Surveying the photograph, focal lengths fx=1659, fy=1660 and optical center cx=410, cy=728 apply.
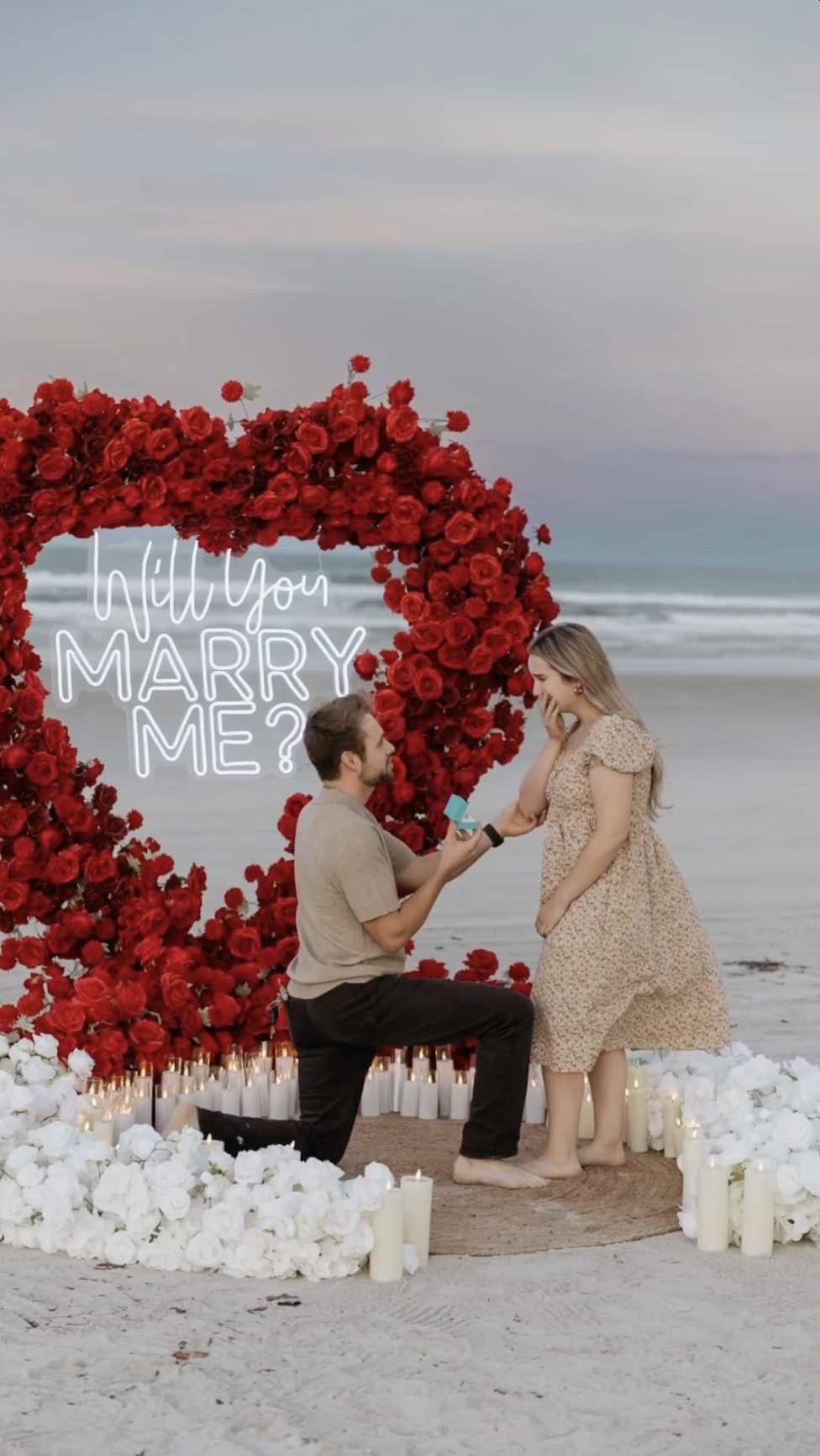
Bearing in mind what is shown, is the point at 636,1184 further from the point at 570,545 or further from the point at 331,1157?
the point at 570,545

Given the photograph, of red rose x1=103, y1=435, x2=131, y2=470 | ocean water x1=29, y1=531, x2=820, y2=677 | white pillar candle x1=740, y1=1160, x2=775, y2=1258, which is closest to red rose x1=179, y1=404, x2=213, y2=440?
red rose x1=103, y1=435, x2=131, y2=470

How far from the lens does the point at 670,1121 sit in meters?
5.64

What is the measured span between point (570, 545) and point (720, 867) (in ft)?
68.2

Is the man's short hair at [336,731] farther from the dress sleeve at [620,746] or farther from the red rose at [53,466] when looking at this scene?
the red rose at [53,466]

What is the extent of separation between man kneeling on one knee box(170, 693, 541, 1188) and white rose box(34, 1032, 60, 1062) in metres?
1.04

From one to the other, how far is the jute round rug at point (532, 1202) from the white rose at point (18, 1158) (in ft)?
3.63

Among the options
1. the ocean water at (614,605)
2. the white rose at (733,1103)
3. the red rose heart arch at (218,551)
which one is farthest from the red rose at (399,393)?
the ocean water at (614,605)

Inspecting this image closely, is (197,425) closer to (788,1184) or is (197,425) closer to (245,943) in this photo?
(245,943)

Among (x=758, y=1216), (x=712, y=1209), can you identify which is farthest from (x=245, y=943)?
(x=758, y=1216)

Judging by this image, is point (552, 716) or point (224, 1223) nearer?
point (224, 1223)

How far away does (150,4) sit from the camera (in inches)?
553

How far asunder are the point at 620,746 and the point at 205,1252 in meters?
2.00

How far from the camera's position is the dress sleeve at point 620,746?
527 cm

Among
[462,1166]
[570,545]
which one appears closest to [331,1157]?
[462,1166]
